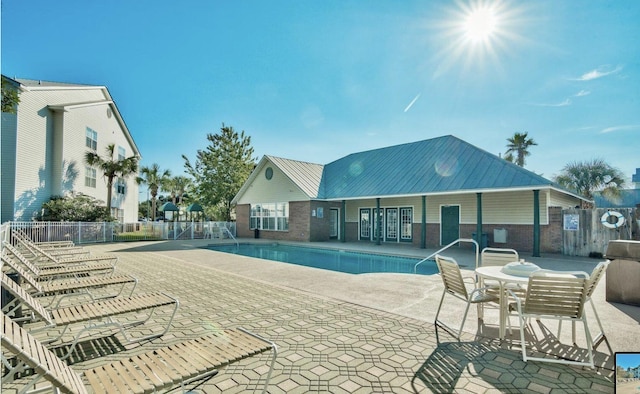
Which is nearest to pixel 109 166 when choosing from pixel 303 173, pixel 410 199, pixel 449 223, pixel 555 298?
pixel 303 173

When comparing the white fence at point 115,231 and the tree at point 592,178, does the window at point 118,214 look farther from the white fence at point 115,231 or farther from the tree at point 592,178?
the tree at point 592,178

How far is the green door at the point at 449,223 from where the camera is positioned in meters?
16.5

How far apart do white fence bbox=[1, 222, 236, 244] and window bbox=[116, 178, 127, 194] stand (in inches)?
263

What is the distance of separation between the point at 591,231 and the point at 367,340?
45.1 ft

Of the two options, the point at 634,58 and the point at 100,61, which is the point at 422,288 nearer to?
the point at 634,58

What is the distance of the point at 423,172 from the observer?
1730 cm

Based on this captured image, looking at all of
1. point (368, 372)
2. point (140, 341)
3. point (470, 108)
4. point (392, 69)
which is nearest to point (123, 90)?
point (392, 69)

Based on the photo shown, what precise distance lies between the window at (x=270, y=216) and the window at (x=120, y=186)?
1161 centimetres

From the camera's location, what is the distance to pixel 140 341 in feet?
→ 13.4

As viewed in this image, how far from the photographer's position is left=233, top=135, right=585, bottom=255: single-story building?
14086 mm

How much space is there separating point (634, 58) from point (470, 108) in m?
6.18

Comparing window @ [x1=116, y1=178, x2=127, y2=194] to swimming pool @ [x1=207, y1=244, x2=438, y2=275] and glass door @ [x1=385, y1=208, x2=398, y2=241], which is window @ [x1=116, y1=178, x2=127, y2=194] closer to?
swimming pool @ [x1=207, y1=244, x2=438, y2=275]

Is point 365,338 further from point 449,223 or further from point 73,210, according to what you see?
point 73,210

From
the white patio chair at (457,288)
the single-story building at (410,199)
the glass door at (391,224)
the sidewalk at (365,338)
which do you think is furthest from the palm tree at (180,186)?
the white patio chair at (457,288)
